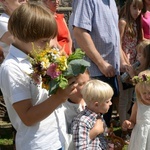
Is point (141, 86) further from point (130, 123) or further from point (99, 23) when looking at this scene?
point (99, 23)

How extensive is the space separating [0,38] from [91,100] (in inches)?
43.8

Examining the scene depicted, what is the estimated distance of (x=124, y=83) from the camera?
4648 mm

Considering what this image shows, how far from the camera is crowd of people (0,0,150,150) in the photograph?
2328 millimetres

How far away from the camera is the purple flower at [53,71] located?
228cm

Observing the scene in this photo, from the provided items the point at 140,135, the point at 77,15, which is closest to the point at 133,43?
the point at 77,15

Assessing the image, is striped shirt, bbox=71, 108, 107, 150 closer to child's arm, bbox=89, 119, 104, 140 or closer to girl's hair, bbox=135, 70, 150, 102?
child's arm, bbox=89, 119, 104, 140

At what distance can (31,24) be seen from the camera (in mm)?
2299

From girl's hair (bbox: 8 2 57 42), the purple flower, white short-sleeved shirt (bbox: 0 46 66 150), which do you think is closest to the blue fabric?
white short-sleeved shirt (bbox: 0 46 66 150)

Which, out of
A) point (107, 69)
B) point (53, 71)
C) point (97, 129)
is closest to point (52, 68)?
point (53, 71)

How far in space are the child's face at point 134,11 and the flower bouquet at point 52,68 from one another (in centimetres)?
286

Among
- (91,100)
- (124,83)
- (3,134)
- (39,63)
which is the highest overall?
(39,63)

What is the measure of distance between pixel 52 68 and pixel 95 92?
906 mm

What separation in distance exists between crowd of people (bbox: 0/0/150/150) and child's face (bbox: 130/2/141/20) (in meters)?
0.01

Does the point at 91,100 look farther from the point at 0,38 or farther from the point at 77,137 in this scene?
the point at 0,38
